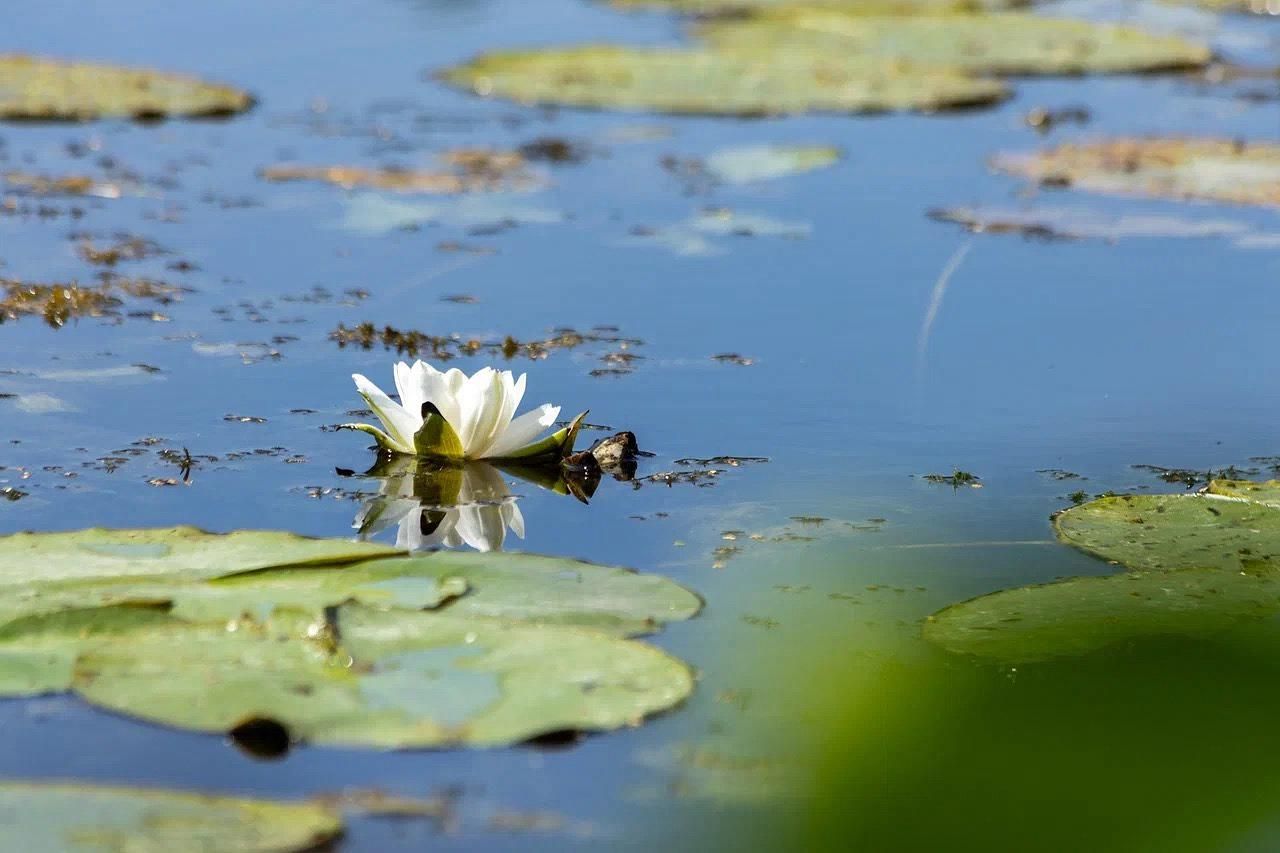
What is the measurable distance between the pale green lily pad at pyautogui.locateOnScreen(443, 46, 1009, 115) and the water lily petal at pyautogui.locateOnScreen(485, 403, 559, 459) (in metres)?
4.31

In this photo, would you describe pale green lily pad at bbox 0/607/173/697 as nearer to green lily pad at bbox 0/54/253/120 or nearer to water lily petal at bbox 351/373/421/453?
water lily petal at bbox 351/373/421/453

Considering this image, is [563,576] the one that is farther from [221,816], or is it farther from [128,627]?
[221,816]

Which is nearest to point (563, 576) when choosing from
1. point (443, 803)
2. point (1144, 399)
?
point (443, 803)

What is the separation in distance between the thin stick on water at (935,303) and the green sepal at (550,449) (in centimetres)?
104

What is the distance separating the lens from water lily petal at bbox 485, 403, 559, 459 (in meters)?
3.21

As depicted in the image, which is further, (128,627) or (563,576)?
(563,576)

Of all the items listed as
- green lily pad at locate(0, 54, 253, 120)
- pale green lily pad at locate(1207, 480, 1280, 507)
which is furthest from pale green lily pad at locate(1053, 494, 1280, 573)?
green lily pad at locate(0, 54, 253, 120)

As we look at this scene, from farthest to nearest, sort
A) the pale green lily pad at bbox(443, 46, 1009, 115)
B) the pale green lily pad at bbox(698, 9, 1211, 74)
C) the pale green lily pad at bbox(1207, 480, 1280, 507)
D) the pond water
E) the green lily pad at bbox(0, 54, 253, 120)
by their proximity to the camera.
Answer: the pale green lily pad at bbox(698, 9, 1211, 74), the pale green lily pad at bbox(443, 46, 1009, 115), the green lily pad at bbox(0, 54, 253, 120), the pale green lily pad at bbox(1207, 480, 1280, 507), the pond water

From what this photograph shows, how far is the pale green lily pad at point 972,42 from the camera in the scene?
8414 millimetres

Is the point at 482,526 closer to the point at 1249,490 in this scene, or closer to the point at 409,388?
the point at 409,388

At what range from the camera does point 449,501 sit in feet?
9.90

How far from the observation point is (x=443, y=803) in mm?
1974

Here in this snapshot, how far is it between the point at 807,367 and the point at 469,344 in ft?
2.74

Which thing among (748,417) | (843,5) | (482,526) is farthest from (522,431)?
(843,5)
